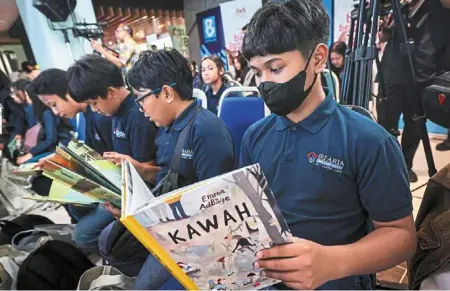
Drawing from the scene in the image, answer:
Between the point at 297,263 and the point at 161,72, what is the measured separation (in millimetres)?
860

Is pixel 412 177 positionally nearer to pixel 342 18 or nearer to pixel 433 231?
pixel 433 231

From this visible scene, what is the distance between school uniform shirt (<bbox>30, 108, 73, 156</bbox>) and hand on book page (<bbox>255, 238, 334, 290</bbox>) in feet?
6.59

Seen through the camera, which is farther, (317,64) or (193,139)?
(193,139)

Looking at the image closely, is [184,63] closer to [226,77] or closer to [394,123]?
[394,123]

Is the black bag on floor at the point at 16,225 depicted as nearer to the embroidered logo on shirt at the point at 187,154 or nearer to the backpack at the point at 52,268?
the backpack at the point at 52,268

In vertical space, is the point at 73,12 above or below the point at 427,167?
above

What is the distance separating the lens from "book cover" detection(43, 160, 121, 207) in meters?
0.85

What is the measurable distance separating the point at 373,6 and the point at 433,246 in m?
0.73

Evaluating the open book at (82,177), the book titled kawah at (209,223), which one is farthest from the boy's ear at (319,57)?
the open book at (82,177)

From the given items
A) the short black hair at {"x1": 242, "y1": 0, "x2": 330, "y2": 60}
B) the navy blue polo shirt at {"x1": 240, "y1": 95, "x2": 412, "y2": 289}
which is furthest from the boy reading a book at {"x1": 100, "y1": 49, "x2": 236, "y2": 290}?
the short black hair at {"x1": 242, "y1": 0, "x2": 330, "y2": 60}

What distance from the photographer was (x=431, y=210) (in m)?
0.82

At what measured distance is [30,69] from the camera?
194cm

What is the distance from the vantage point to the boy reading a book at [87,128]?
1.50 metres


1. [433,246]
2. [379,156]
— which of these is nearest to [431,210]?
[433,246]
